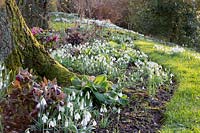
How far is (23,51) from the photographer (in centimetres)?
466

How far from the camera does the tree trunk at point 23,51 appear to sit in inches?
175

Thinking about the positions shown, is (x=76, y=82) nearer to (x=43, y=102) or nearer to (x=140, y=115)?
(x=140, y=115)

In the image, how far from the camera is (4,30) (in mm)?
4398

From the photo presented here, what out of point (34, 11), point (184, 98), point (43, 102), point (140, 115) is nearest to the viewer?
point (43, 102)

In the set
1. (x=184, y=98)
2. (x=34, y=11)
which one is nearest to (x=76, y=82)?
(x=184, y=98)

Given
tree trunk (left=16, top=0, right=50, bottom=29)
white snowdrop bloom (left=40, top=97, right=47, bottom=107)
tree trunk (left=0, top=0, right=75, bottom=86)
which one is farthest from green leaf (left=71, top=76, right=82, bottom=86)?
tree trunk (left=16, top=0, right=50, bottom=29)

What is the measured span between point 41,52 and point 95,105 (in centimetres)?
105

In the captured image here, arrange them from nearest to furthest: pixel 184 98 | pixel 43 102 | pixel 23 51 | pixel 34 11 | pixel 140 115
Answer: pixel 43 102, pixel 140 115, pixel 23 51, pixel 184 98, pixel 34 11

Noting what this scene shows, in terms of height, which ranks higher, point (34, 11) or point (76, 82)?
point (34, 11)

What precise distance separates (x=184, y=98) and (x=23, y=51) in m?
2.23

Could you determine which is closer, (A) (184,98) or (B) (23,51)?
(B) (23,51)

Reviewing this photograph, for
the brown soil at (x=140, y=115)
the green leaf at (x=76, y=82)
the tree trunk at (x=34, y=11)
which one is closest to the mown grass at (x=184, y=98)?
the brown soil at (x=140, y=115)

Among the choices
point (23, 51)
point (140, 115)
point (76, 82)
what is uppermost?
point (23, 51)

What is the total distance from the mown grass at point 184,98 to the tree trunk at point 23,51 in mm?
1349
